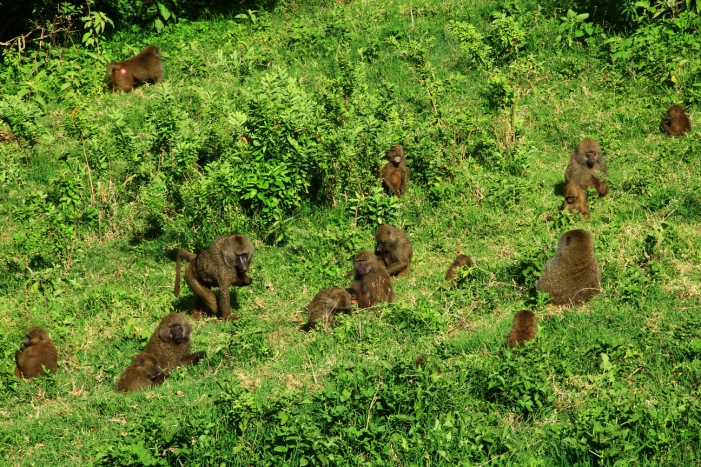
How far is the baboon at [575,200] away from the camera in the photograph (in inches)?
449

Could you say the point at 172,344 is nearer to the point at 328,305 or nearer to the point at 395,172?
the point at 328,305

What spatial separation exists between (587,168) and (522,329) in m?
4.17

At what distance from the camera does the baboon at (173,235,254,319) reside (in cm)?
1035

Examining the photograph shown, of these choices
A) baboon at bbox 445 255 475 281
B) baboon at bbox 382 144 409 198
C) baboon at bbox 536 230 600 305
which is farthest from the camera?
baboon at bbox 382 144 409 198

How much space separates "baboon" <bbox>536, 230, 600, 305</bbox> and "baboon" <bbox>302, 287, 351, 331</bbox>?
2.24m

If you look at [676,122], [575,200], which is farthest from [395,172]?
[676,122]

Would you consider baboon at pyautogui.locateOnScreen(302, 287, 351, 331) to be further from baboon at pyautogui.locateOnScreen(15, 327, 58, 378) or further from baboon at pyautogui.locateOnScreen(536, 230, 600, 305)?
baboon at pyautogui.locateOnScreen(15, 327, 58, 378)

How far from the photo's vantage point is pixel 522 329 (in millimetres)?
8594

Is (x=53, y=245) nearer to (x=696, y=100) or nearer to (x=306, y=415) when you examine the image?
(x=306, y=415)

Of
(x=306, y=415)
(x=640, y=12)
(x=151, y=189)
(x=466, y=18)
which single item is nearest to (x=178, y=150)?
(x=151, y=189)

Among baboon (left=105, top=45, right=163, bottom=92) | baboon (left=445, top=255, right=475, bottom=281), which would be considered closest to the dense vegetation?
baboon (left=445, top=255, right=475, bottom=281)

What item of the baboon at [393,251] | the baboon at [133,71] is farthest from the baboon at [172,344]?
the baboon at [133,71]

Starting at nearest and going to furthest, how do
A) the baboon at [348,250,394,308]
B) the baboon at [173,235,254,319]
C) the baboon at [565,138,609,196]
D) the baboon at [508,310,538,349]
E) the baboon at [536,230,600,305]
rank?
the baboon at [508,310,538,349]
the baboon at [536,230,600,305]
the baboon at [348,250,394,308]
the baboon at [173,235,254,319]
the baboon at [565,138,609,196]

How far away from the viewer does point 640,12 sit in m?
15.1
